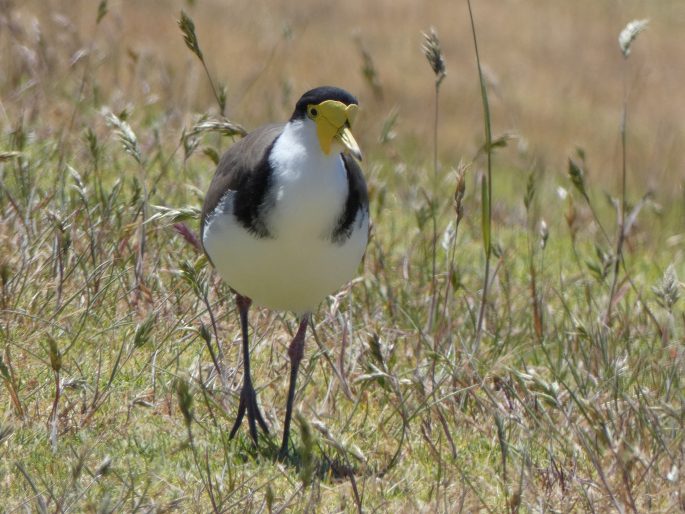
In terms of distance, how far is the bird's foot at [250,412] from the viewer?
4387 mm

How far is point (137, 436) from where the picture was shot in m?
4.30

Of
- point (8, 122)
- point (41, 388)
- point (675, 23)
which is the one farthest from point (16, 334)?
point (675, 23)

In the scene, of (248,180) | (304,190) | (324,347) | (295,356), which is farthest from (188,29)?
(324,347)

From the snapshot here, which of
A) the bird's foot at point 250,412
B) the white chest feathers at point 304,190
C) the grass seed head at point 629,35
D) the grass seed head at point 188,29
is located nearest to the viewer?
the white chest feathers at point 304,190

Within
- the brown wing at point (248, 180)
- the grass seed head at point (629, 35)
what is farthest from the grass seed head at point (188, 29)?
the grass seed head at point (629, 35)

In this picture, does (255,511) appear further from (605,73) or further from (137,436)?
(605,73)

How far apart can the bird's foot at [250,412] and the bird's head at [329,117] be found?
1.03 meters

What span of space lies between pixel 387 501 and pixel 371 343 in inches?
21.2

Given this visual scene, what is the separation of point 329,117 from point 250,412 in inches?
47.0

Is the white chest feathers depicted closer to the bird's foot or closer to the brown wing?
the brown wing

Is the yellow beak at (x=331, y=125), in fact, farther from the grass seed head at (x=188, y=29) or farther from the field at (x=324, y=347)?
the grass seed head at (x=188, y=29)

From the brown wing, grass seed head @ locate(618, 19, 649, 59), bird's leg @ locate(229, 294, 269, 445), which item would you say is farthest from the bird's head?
grass seed head @ locate(618, 19, 649, 59)

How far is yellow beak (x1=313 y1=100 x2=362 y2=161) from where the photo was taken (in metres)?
3.95

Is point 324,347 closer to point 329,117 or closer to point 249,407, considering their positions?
point 249,407
